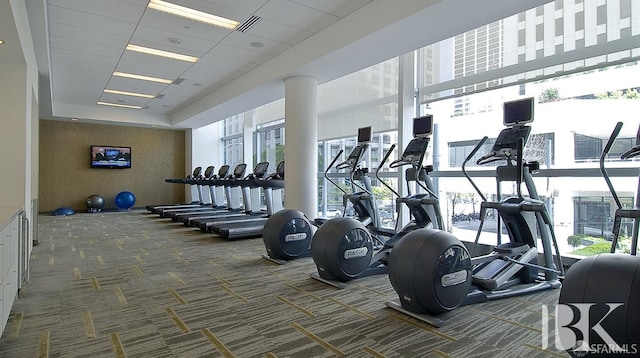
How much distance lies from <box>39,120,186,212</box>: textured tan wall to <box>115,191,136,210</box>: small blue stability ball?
25.5 inches

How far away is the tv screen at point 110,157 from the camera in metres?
11.8

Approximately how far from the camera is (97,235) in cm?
674

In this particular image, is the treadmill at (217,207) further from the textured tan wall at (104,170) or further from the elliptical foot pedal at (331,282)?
the elliptical foot pedal at (331,282)

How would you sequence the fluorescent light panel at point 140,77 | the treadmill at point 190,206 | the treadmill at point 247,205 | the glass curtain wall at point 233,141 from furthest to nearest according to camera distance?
the glass curtain wall at point 233,141, the treadmill at point 190,206, the fluorescent light panel at point 140,77, the treadmill at point 247,205

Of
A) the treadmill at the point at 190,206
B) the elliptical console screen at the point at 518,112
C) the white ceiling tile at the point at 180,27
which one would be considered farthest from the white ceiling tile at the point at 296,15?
the treadmill at the point at 190,206

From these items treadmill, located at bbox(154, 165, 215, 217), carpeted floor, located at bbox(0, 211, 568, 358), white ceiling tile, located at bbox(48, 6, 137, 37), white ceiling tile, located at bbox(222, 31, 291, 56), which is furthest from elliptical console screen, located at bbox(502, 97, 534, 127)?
treadmill, located at bbox(154, 165, 215, 217)

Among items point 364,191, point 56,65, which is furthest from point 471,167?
point 56,65

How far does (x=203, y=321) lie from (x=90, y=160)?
36.7 feet

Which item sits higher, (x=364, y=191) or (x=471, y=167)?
(x=471, y=167)

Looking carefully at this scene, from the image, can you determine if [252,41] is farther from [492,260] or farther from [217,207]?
[217,207]

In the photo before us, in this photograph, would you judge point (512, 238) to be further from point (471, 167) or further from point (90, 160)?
point (90, 160)

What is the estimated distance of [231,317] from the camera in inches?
109

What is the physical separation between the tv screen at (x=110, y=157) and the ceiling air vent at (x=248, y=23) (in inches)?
344

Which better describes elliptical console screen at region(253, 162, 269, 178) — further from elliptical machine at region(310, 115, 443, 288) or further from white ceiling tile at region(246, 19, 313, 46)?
elliptical machine at region(310, 115, 443, 288)
